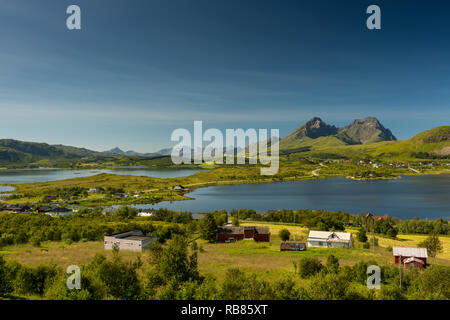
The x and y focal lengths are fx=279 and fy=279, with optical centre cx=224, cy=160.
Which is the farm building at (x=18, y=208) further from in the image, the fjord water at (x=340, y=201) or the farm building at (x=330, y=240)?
the farm building at (x=330, y=240)

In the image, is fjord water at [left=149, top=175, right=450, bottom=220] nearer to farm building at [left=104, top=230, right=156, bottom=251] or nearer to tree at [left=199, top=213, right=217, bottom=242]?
tree at [left=199, top=213, right=217, bottom=242]

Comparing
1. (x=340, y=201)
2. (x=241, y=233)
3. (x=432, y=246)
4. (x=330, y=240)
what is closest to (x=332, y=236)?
(x=330, y=240)

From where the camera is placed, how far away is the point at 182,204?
8812cm

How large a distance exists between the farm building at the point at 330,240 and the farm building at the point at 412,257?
346 inches

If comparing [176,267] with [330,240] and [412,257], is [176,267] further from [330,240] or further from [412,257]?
[330,240]

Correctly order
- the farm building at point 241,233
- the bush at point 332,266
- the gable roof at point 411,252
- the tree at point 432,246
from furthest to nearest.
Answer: the farm building at point 241,233, the tree at point 432,246, the gable roof at point 411,252, the bush at point 332,266

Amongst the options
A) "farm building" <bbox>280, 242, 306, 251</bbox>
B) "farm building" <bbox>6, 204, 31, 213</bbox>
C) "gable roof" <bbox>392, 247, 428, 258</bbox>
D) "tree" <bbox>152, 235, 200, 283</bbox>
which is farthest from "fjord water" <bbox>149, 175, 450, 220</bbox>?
"tree" <bbox>152, 235, 200, 283</bbox>

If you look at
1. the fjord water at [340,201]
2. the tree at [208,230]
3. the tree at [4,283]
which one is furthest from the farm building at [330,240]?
the tree at [4,283]

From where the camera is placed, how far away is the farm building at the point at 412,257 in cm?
3078

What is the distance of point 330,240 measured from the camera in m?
41.2

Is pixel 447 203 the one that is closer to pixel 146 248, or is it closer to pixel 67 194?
pixel 146 248

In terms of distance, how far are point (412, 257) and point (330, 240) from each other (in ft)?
37.3
